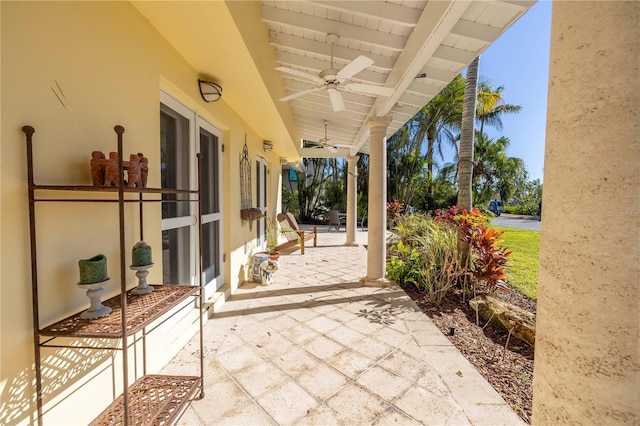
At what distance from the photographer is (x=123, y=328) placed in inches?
44.6

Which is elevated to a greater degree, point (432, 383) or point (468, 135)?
point (468, 135)

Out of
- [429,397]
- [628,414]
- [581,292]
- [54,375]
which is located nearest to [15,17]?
[54,375]

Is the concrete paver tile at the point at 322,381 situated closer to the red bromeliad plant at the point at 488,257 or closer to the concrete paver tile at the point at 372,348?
the concrete paver tile at the point at 372,348

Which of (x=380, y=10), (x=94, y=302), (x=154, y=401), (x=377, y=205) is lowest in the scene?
(x=154, y=401)

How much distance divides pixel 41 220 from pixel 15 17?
797mm

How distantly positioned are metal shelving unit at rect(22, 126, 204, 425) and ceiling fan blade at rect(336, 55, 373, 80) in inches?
73.7

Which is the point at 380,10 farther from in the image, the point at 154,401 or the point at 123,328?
the point at 154,401

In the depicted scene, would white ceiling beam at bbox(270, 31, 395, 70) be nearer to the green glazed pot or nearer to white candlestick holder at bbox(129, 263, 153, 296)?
white candlestick holder at bbox(129, 263, 153, 296)

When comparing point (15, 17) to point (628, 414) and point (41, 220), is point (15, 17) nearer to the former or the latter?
point (41, 220)

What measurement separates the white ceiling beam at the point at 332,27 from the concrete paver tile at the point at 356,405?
2.93 meters

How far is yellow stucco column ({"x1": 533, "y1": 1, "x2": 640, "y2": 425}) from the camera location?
731 mm

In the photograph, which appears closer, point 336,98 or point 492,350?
point 492,350

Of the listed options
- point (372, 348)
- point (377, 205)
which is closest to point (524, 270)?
point (377, 205)

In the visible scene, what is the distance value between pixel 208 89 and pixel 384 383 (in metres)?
2.87
